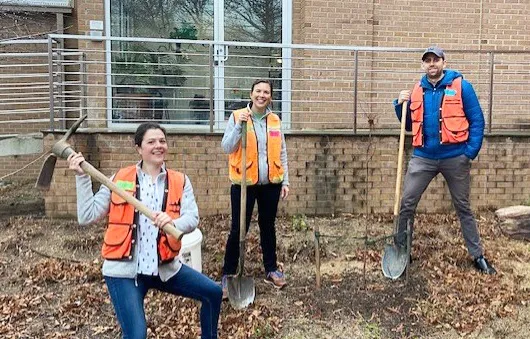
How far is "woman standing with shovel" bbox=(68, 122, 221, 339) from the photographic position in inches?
114

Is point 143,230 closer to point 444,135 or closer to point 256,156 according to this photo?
point 256,156

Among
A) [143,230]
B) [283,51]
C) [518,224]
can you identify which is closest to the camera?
[143,230]

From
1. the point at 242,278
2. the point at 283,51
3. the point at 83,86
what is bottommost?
the point at 242,278

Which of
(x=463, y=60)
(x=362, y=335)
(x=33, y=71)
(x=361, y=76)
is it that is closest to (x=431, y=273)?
(x=362, y=335)

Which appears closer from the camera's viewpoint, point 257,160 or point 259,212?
point 257,160

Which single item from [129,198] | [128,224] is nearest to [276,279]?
[128,224]

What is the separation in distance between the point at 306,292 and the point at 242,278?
2.05 feet

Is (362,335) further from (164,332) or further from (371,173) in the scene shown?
(371,173)

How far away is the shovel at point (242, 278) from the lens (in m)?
4.16

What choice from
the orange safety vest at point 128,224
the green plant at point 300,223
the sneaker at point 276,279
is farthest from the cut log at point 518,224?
the orange safety vest at point 128,224

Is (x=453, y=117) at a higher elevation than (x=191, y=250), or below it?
higher

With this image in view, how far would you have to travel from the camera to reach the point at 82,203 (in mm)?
2891

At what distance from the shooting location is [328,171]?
6797 millimetres

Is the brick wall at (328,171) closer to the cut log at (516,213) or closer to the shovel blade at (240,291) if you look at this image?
the cut log at (516,213)
